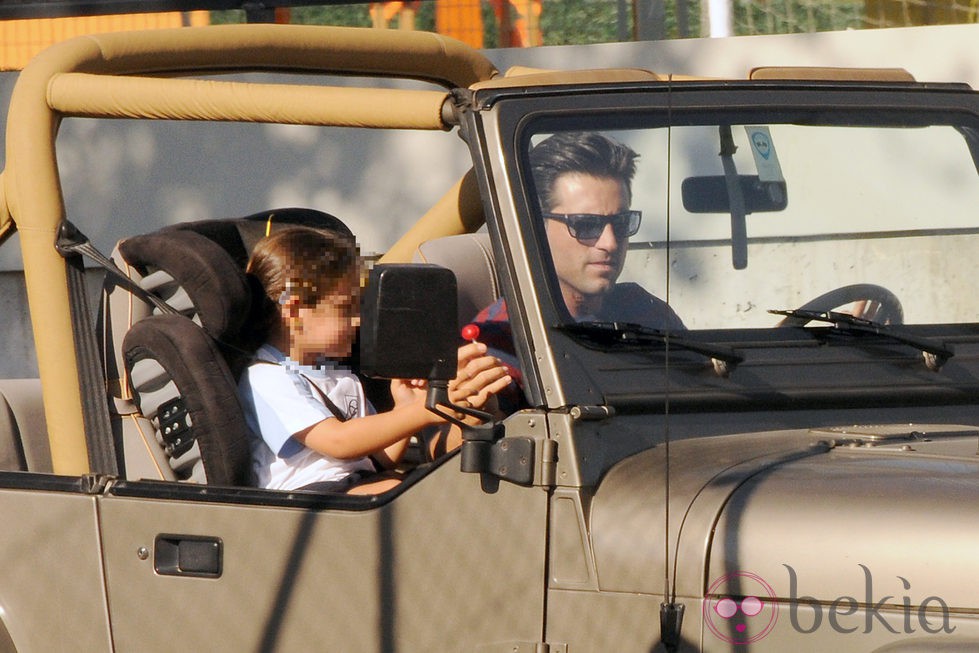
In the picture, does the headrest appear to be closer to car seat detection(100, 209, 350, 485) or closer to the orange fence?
car seat detection(100, 209, 350, 485)

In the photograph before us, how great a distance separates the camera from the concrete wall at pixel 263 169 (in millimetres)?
7531

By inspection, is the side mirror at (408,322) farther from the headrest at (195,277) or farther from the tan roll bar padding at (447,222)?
the tan roll bar padding at (447,222)

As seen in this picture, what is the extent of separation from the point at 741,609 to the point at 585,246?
758 millimetres

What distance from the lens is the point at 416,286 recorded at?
2.14m

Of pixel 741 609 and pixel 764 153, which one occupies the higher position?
pixel 764 153

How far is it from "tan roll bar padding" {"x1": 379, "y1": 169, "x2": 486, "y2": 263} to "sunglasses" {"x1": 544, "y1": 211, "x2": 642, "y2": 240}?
44.9 inches

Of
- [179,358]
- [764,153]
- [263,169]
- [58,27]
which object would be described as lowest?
[179,358]

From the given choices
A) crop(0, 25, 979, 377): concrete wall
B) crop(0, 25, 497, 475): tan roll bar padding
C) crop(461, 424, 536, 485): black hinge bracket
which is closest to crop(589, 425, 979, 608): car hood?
crop(461, 424, 536, 485): black hinge bracket

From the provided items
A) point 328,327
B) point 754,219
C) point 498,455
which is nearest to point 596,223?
point 754,219

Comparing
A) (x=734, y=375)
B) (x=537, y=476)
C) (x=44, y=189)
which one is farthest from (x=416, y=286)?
A: (x=44, y=189)

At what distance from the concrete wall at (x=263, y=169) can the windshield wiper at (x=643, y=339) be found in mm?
5125

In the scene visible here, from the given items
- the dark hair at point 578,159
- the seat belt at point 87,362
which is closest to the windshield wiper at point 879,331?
the dark hair at point 578,159

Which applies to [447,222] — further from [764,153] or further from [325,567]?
[325,567]

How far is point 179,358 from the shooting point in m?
2.94
